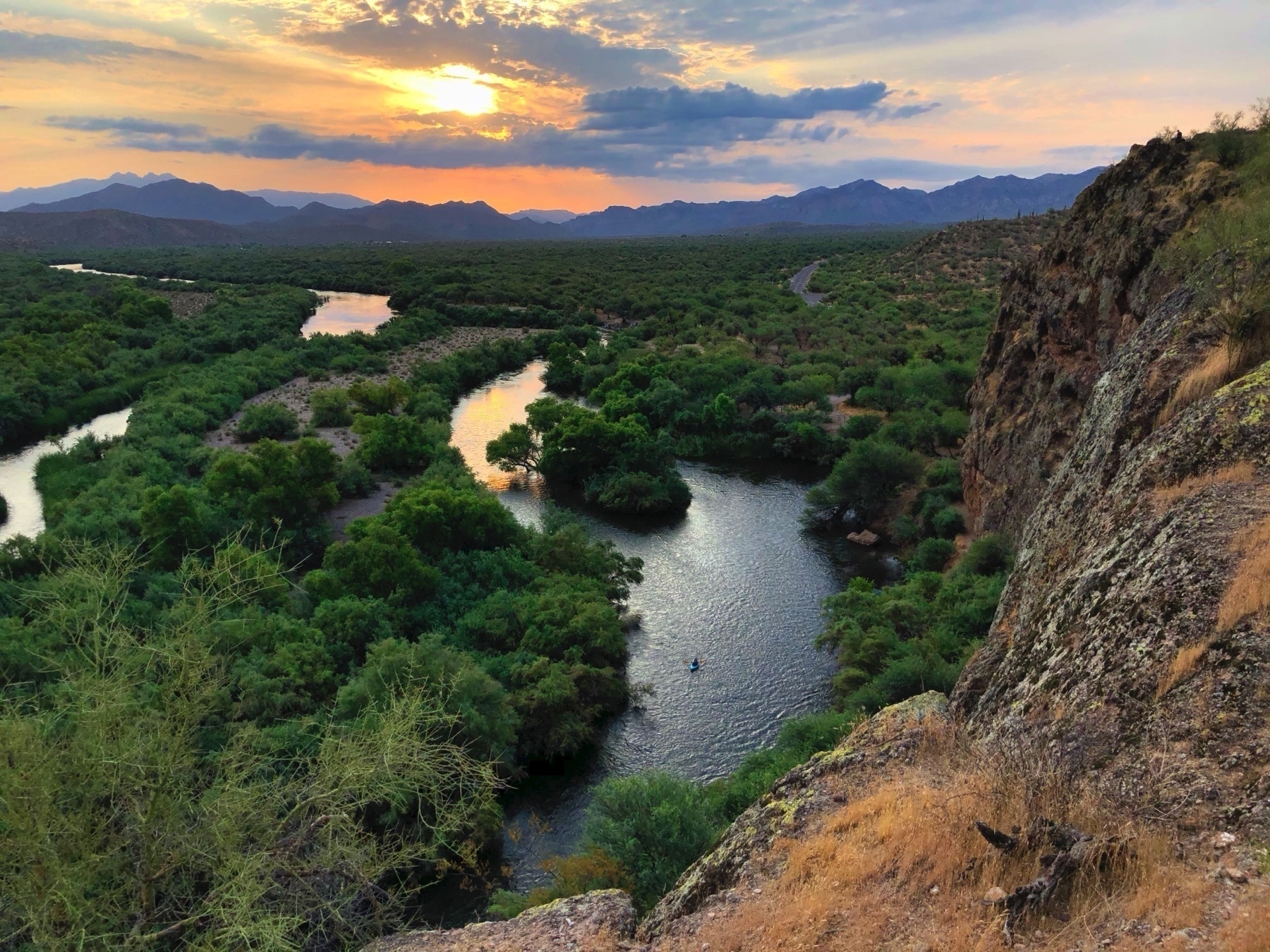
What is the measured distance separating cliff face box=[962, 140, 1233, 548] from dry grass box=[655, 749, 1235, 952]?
1699cm

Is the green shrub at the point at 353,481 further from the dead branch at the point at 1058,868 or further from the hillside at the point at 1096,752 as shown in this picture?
the dead branch at the point at 1058,868

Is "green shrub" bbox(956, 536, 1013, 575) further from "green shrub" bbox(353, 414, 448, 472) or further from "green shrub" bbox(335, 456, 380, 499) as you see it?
"green shrub" bbox(353, 414, 448, 472)

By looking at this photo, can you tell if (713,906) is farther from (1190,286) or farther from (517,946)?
(1190,286)

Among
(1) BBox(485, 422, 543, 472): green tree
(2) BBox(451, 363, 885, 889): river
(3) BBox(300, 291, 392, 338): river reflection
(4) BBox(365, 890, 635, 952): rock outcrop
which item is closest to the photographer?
(4) BBox(365, 890, 635, 952): rock outcrop

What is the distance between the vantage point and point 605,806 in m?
16.3

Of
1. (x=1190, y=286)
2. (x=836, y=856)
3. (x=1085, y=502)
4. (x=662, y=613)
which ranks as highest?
(x=1190, y=286)

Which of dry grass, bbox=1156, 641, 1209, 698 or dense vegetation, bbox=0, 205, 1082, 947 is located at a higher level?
dry grass, bbox=1156, 641, 1209, 698

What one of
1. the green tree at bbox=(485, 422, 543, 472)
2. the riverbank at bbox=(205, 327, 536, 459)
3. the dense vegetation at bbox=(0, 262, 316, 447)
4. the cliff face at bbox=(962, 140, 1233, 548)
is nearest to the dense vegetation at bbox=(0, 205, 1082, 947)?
the green tree at bbox=(485, 422, 543, 472)

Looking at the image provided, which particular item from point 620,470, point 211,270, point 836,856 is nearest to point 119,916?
point 836,856

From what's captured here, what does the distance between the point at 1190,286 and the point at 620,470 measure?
29305 mm

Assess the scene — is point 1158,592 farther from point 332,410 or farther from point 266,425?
point 332,410

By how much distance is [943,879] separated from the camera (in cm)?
741

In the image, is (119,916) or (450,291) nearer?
(119,916)

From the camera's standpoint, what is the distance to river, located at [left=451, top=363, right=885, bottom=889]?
2155cm
